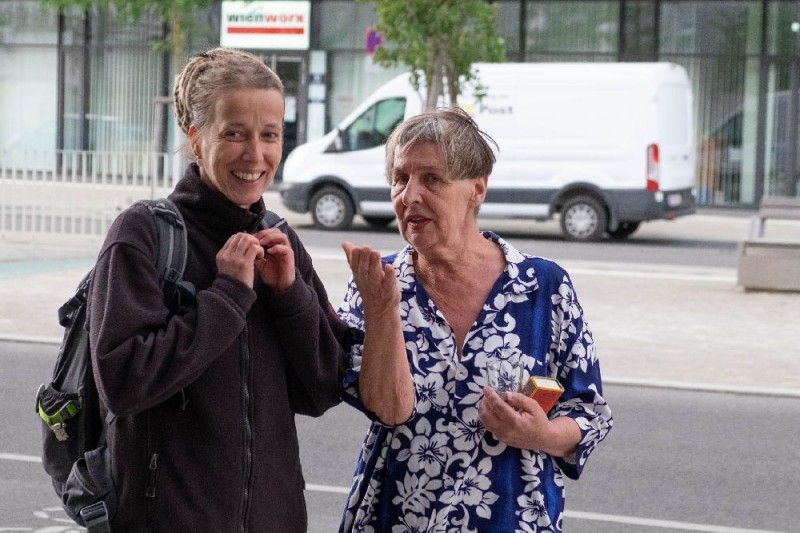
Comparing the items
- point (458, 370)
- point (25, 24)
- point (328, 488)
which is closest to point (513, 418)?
point (458, 370)

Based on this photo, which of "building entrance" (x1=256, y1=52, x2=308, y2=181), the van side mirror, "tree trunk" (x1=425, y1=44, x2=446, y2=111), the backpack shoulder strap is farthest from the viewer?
"building entrance" (x1=256, y1=52, x2=308, y2=181)

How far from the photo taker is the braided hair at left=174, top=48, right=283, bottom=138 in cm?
292

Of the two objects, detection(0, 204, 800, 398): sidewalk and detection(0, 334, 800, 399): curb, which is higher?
detection(0, 204, 800, 398): sidewalk

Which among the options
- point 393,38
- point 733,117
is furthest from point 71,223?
point 733,117

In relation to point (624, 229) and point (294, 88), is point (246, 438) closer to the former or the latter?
point (624, 229)

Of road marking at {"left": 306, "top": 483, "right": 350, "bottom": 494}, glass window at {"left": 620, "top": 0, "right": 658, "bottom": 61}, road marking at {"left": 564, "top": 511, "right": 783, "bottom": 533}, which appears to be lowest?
road marking at {"left": 564, "top": 511, "right": 783, "bottom": 533}

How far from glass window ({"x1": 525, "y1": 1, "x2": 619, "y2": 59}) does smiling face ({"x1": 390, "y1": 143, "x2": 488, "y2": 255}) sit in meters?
25.8

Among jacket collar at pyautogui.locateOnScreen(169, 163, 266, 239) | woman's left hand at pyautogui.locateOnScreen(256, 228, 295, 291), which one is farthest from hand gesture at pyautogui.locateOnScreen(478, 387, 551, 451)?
jacket collar at pyautogui.locateOnScreen(169, 163, 266, 239)

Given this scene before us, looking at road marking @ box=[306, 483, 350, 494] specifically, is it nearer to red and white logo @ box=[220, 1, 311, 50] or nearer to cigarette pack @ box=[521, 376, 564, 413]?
cigarette pack @ box=[521, 376, 564, 413]

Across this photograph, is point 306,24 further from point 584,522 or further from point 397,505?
point 397,505

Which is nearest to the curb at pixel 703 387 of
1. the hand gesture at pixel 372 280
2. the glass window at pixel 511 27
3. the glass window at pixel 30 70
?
the hand gesture at pixel 372 280

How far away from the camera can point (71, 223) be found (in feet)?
57.1

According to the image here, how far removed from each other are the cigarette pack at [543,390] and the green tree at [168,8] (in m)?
23.7

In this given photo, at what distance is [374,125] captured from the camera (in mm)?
22781
